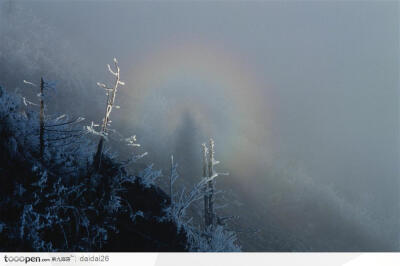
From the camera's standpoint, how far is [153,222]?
7.83 metres

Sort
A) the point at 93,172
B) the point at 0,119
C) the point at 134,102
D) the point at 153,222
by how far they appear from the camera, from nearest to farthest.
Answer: the point at 0,119 < the point at 93,172 < the point at 153,222 < the point at 134,102

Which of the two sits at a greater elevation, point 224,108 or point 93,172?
point 224,108

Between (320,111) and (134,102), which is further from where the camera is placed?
(320,111)

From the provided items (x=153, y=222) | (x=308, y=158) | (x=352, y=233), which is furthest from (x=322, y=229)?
(x=153, y=222)

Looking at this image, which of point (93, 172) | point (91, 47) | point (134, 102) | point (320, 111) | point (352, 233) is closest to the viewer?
point (93, 172)

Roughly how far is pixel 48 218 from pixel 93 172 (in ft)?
3.94

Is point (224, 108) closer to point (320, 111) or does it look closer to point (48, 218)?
point (320, 111)

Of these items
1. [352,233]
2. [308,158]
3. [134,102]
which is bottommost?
[352,233]
